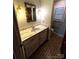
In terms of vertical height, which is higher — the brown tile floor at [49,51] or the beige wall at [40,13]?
the beige wall at [40,13]

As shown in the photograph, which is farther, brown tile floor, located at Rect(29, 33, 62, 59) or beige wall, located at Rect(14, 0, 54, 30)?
beige wall, located at Rect(14, 0, 54, 30)

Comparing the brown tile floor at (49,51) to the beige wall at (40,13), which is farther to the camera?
the beige wall at (40,13)

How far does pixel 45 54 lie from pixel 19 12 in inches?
48.9

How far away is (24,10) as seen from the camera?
9.82ft

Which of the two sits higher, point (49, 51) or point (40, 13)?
point (40, 13)

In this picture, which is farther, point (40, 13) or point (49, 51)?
point (40, 13)

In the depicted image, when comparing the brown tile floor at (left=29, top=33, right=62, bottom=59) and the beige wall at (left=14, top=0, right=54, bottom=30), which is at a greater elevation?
the beige wall at (left=14, top=0, right=54, bottom=30)
